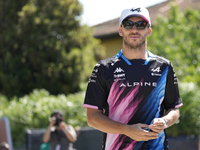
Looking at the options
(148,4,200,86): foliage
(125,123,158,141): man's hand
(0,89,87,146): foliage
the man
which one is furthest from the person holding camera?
(148,4,200,86): foliage

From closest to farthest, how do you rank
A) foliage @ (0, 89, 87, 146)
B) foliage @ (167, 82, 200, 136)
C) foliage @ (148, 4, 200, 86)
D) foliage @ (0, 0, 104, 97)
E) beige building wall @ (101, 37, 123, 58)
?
1. foliage @ (0, 89, 87, 146)
2. foliage @ (167, 82, 200, 136)
3. foliage @ (148, 4, 200, 86)
4. foliage @ (0, 0, 104, 97)
5. beige building wall @ (101, 37, 123, 58)

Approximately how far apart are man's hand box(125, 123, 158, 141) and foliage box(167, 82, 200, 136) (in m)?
8.08

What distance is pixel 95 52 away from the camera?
2272 centimetres

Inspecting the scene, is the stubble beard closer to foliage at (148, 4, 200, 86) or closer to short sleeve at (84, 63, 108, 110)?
short sleeve at (84, 63, 108, 110)

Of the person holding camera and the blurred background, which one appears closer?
the person holding camera

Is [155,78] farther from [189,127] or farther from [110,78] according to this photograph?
[189,127]

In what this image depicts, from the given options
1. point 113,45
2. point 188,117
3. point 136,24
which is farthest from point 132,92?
point 113,45

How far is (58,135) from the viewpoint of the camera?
7066mm

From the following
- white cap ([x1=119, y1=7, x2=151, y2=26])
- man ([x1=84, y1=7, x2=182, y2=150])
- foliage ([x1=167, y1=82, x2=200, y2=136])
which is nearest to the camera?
man ([x1=84, y1=7, x2=182, y2=150])

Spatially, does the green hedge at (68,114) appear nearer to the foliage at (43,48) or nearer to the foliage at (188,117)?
the foliage at (188,117)

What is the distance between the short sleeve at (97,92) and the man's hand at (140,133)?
0.37 m

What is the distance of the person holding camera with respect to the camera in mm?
7000

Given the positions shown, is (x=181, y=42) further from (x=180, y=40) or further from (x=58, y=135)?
(x=58, y=135)

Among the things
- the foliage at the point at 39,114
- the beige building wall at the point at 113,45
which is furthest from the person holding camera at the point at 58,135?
the beige building wall at the point at 113,45
